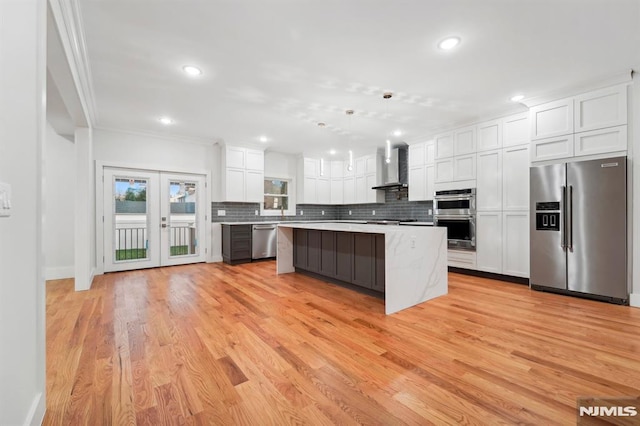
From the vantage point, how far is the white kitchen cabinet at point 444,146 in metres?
5.08

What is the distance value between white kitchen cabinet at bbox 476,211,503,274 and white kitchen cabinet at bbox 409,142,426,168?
1.57m

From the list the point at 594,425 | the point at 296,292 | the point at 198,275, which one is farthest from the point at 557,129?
the point at 198,275

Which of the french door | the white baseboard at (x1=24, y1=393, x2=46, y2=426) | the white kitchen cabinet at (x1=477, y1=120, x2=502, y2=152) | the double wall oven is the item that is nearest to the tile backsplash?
the french door

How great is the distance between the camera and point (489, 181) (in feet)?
14.9

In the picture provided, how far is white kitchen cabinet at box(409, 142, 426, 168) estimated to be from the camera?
5.62 metres

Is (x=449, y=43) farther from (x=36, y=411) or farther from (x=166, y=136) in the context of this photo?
(x=166, y=136)

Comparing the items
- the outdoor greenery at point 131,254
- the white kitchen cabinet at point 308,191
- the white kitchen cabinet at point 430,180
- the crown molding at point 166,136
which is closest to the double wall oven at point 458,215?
the white kitchen cabinet at point 430,180

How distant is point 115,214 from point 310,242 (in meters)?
3.63

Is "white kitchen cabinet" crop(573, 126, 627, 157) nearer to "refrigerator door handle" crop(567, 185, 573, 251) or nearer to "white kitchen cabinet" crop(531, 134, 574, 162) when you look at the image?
"white kitchen cabinet" crop(531, 134, 574, 162)

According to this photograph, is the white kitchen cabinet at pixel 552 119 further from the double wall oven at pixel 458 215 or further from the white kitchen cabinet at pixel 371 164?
the white kitchen cabinet at pixel 371 164

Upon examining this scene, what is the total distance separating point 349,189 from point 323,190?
0.71m

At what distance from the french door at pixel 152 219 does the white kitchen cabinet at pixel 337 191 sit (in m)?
3.36

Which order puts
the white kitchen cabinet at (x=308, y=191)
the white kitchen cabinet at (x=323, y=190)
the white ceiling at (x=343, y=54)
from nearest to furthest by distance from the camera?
the white ceiling at (x=343, y=54), the white kitchen cabinet at (x=308, y=191), the white kitchen cabinet at (x=323, y=190)

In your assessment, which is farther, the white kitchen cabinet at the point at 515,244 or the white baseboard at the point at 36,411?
the white kitchen cabinet at the point at 515,244
